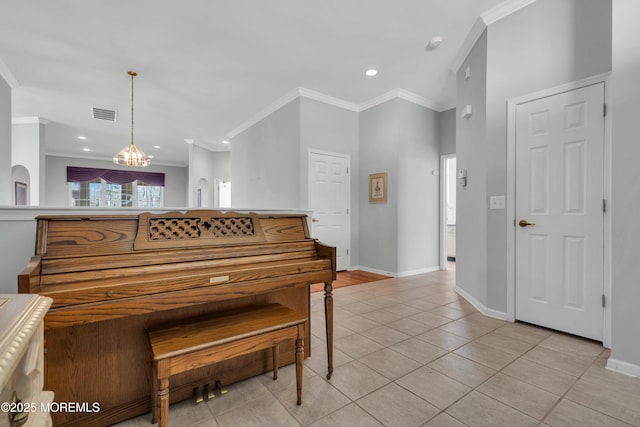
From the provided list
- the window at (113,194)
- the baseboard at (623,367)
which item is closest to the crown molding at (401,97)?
the baseboard at (623,367)

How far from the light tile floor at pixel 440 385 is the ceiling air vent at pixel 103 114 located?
5.35 metres

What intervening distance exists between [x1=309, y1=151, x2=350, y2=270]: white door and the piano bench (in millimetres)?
2942

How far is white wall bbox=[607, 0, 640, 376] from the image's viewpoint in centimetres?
180

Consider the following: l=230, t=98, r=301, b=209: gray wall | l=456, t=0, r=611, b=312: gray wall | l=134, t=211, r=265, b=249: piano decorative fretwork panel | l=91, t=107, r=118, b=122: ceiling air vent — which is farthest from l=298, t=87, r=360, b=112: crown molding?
l=91, t=107, r=118, b=122: ceiling air vent

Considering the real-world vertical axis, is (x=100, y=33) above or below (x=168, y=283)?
above

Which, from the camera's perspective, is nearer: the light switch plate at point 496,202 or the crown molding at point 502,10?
the crown molding at point 502,10

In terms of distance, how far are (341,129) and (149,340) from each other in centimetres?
431

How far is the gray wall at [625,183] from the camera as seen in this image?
1799mm

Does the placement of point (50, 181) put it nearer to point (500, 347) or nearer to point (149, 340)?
point (149, 340)

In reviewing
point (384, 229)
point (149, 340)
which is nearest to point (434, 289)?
point (384, 229)

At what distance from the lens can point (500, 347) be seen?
2232 millimetres

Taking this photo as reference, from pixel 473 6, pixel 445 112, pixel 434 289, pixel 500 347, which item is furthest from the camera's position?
pixel 445 112

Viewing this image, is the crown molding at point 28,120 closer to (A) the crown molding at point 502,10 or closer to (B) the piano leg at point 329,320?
(B) the piano leg at point 329,320

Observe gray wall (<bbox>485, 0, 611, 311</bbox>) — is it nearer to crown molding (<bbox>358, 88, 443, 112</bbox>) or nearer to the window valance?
crown molding (<bbox>358, 88, 443, 112</bbox>)
